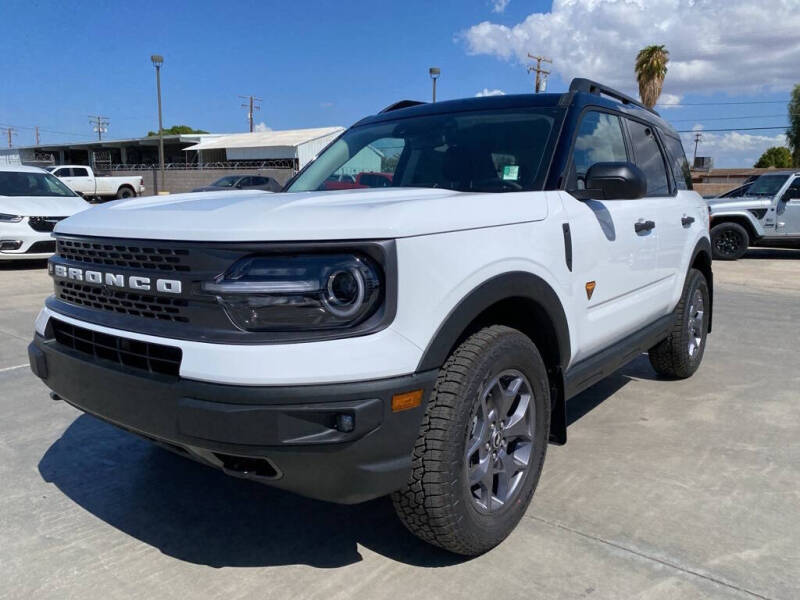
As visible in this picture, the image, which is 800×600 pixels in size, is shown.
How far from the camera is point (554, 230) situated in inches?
110

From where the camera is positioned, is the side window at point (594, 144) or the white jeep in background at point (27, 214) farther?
the white jeep in background at point (27, 214)

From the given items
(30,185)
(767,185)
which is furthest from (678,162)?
(30,185)

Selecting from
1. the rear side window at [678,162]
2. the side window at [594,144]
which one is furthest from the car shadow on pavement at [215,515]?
the rear side window at [678,162]

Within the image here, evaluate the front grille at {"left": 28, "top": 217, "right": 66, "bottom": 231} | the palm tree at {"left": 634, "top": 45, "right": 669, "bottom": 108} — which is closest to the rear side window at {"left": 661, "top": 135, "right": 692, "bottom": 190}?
the front grille at {"left": 28, "top": 217, "right": 66, "bottom": 231}

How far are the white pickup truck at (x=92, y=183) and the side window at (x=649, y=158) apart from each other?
93.7 ft

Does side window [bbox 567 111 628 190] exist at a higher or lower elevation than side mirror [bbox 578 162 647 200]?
higher

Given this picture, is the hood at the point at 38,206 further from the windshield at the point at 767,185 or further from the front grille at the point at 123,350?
the windshield at the point at 767,185

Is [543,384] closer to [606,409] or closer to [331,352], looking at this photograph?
[331,352]

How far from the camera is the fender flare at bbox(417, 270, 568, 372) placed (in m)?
2.14

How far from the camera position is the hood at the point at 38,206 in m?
10.3

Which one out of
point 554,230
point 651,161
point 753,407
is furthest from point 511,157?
point 753,407

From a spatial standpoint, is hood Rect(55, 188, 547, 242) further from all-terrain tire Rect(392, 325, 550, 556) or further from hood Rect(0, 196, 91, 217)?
hood Rect(0, 196, 91, 217)

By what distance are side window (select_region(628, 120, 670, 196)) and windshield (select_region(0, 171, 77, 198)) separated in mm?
10604

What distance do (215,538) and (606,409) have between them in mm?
2625
